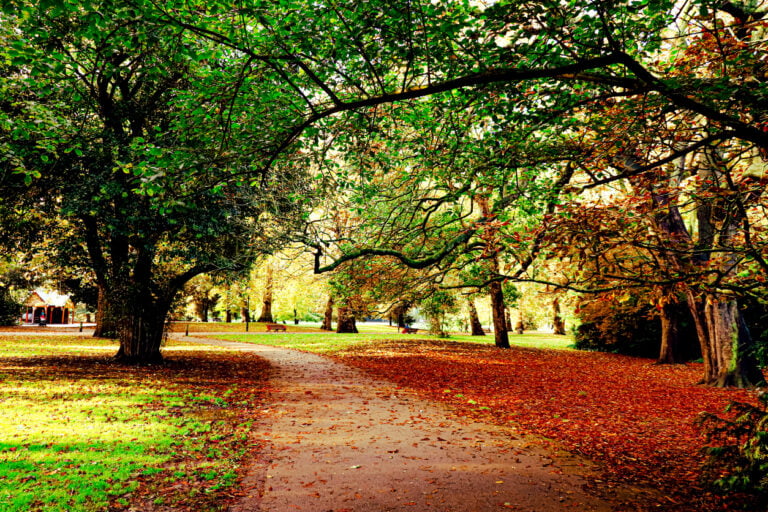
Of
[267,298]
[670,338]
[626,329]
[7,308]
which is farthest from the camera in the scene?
[267,298]

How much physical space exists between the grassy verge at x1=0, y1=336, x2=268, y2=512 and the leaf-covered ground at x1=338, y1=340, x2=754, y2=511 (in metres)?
4.89

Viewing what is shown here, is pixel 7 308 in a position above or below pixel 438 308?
above

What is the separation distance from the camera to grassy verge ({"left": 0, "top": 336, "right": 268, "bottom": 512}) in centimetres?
461

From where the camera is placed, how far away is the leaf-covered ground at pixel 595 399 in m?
5.81

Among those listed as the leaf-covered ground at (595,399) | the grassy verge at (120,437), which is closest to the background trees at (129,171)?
the grassy verge at (120,437)

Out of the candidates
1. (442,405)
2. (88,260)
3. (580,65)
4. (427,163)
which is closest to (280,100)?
(427,163)

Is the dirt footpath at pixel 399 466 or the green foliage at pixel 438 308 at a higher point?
the green foliage at pixel 438 308

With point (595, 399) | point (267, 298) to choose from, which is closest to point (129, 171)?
point (595, 399)

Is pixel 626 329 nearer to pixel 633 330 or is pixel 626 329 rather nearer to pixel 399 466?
pixel 633 330

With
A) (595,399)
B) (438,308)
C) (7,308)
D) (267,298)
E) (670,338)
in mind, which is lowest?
(595,399)

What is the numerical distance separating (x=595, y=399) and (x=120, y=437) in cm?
1000

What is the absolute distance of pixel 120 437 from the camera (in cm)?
651

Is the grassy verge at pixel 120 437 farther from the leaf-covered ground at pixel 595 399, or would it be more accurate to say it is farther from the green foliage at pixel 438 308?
the green foliage at pixel 438 308

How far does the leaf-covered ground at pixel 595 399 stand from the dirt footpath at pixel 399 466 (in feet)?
2.95
